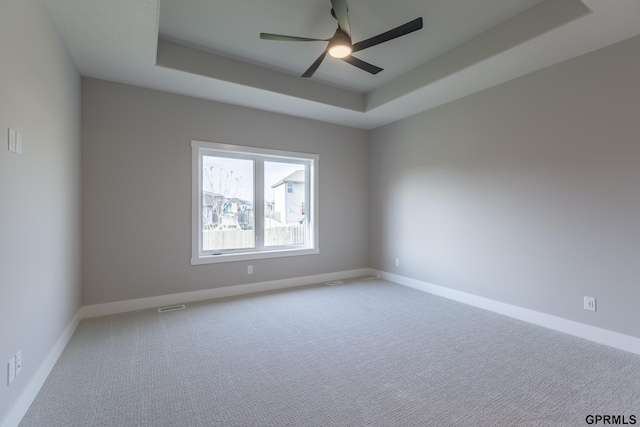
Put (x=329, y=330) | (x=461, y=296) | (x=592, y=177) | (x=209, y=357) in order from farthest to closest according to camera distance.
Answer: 1. (x=461, y=296)
2. (x=329, y=330)
3. (x=592, y=177)
4. (x=209, y=357)

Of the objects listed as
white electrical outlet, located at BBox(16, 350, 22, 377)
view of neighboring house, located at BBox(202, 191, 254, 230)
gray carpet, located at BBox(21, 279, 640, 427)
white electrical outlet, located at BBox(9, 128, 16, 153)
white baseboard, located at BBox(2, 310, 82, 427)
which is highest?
white electrical outlet, located at BBox(9, 128, 16, 153)

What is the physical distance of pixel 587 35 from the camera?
8.26ft

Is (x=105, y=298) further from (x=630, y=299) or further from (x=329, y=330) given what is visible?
(x=630, y=299)

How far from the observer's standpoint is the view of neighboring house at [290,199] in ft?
15.6

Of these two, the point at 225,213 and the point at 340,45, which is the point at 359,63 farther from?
the point at 225,213

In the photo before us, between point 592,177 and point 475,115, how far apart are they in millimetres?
1434

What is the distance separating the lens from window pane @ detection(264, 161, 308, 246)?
465 centimetres

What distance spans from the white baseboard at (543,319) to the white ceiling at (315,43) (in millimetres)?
2553

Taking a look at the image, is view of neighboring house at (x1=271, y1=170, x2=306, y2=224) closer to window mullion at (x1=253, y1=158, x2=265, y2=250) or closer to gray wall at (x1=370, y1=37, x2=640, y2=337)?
window mullion at (x1=253, y1=158, x2=265, y2=250)

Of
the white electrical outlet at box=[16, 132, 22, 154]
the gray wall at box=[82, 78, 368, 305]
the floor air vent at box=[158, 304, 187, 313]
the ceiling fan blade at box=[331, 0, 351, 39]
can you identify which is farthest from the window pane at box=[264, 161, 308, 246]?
the white electrical outlet at box=[16, 132, 22, 154]

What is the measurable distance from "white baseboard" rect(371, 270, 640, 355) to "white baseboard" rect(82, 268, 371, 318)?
1.44 meters

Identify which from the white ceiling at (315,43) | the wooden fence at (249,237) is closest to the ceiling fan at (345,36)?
the white ceiling at (315,43)

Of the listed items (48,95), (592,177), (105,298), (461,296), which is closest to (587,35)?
(592,177)

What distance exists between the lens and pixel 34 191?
201 centimetres
